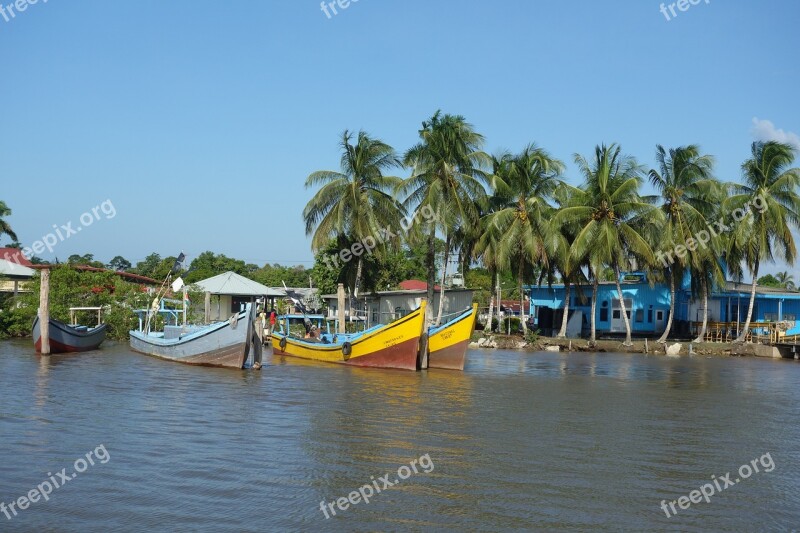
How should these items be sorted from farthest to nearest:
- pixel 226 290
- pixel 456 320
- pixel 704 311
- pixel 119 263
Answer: pixel 119 263 < pixel 226 290 < pixel 704 311 < pixel 456 320

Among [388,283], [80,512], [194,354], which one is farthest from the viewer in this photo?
[388,283]

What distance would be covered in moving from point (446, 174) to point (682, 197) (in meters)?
13.2

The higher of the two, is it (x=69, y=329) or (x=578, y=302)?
(x=578, y=302)

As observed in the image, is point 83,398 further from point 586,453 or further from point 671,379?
point 671,379

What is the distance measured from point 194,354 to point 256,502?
53.9ft

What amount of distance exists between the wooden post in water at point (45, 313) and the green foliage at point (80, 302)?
8.82m

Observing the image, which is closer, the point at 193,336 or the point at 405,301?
the point at 193,336

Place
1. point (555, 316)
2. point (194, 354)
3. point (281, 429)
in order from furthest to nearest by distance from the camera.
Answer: point (555, 316) → point (194, 354) → point (281, 429)

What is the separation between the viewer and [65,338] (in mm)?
28484

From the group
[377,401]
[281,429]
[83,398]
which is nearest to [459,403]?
[377,401]

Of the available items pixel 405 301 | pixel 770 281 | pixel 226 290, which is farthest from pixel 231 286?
pixel 770 281

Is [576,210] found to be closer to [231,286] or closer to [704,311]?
[704,311]

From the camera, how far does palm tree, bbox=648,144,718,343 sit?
130ft

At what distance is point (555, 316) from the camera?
50.3 m
